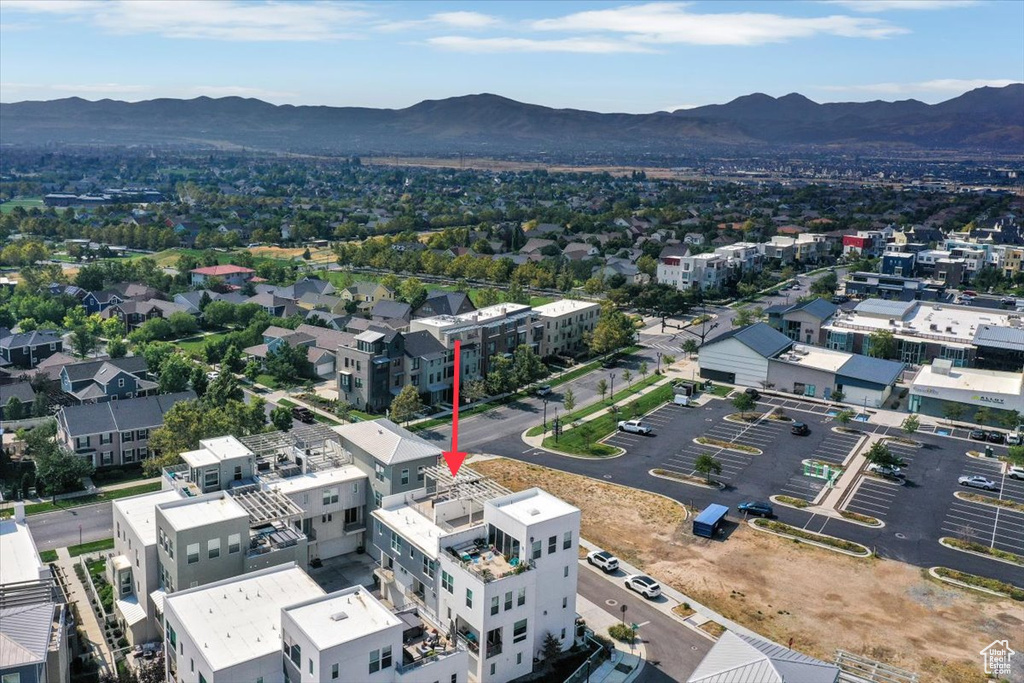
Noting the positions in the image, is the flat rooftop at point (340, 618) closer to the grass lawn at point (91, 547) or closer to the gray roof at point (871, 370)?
the grass lawn at point (91, 547)

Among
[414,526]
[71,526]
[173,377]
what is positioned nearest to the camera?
[414,526]

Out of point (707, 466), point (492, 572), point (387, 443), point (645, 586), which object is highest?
point (387, 443)

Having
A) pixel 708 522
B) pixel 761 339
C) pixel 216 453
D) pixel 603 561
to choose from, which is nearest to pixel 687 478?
pixel 708 522

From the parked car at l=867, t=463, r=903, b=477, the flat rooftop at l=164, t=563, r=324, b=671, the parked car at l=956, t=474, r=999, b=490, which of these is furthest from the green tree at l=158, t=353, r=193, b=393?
the parked car at l=956, t=474, r=999, b=490

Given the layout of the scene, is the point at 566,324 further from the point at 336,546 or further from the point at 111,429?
the point at 336,546

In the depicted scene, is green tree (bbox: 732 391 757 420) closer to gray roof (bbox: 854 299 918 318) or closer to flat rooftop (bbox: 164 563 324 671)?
gray roof (bbox: 854 299 918 318)

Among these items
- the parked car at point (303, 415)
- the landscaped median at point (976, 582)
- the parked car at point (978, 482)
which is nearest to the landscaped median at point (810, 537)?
the landscaped median at point (976, 582)

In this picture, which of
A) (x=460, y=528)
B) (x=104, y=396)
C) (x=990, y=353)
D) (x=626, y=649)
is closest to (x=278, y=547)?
(x=460, y=528)
